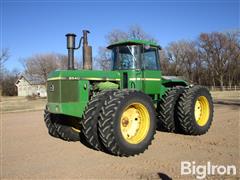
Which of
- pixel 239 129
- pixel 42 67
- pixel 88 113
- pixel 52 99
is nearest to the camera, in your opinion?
pixel 88 113

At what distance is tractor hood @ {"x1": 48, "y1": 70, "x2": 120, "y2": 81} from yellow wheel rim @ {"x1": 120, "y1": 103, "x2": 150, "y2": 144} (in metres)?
1.12

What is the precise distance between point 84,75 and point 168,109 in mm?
2670

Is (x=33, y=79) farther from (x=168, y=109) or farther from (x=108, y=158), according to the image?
(x=108, y=158)

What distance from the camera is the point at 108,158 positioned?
6.57 m

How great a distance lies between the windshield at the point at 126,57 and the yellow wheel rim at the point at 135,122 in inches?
55.2

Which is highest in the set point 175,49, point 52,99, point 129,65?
point 175,49

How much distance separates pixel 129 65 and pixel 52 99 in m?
2.25

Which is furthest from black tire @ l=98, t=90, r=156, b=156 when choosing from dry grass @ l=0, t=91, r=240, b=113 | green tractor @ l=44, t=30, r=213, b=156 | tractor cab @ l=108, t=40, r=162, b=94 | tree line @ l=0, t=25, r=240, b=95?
tree line @ l=0, t=25, r=240, b=95

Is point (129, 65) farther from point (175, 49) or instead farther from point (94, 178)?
point (175, 49)

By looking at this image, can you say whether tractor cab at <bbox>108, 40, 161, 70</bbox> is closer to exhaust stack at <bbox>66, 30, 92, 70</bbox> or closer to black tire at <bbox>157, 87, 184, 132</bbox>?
exhaust stack at <bbox>66, 30, 92, 70</bbox>

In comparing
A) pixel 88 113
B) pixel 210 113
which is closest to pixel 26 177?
pixel 88 113

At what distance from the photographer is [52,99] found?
747 cm

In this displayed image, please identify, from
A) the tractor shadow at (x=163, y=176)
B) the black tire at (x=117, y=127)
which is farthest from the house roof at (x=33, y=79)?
the tractor shadow at (x=163, y=176)

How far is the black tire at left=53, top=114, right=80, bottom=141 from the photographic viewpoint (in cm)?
825
